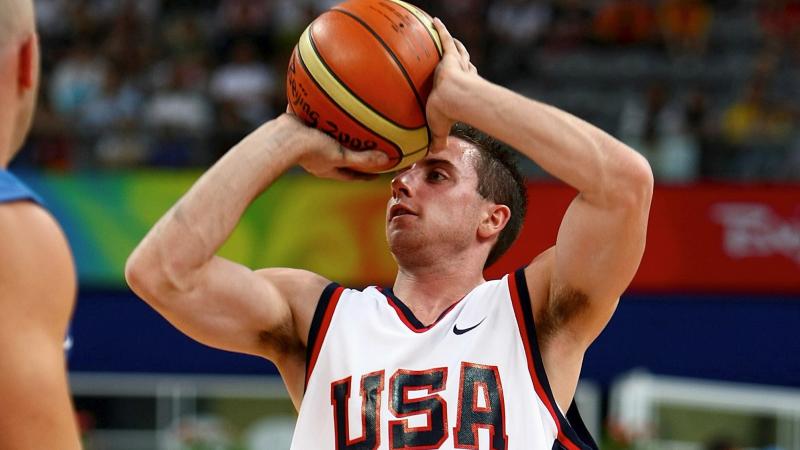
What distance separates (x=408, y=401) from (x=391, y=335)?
0.82 feet

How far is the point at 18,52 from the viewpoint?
8.01 ft

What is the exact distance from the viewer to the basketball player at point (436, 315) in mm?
3688

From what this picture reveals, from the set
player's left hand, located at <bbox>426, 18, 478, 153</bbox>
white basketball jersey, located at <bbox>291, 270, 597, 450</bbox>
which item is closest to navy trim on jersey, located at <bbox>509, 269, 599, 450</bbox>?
white basketball jersey, located at <bbox>291, 270, 597, 450</bbox>

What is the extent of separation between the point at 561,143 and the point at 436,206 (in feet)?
1.96

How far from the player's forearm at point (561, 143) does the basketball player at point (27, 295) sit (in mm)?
1512

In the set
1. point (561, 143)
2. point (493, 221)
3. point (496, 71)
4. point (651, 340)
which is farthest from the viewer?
point (496, 71)

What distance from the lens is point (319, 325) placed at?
4.01 meters

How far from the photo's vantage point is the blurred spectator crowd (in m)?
13.2

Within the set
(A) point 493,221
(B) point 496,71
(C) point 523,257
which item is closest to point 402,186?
(A) point 493,221

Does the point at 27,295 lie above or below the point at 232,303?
below

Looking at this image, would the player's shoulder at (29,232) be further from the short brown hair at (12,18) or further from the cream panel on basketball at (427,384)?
the cream panel on basketball at (427,384)

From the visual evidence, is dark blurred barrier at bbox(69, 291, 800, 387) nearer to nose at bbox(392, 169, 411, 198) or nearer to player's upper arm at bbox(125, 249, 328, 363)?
nose at bbox(392, 169, 411, 198)

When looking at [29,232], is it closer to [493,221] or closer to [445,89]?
[445,89]

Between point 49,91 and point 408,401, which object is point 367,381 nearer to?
point 408,401
